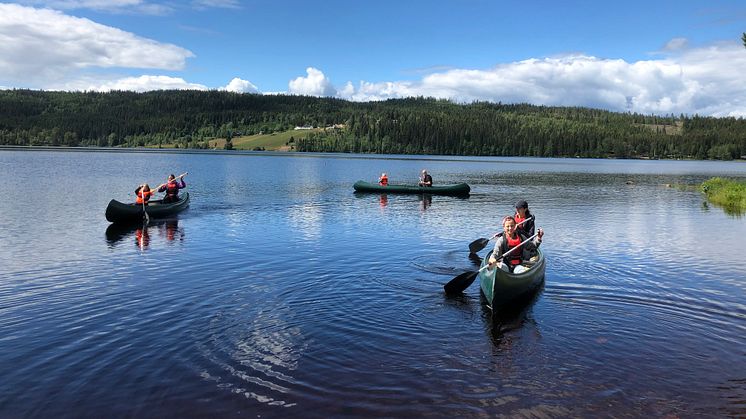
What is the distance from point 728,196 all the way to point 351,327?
47524 mm

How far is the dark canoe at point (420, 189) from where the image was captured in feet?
173

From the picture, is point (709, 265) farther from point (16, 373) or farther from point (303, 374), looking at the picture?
point (16, 373)

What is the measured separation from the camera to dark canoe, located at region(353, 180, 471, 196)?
5269 cm

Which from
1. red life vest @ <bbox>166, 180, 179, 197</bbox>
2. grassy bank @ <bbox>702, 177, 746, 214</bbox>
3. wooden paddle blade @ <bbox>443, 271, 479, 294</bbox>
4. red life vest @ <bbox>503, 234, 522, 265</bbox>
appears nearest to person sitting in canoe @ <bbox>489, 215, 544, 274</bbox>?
red life vest @ <bbox>503, 234, 522, 265</bbox>

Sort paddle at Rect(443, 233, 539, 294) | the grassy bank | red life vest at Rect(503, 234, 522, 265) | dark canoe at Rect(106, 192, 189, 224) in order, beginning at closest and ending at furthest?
paddle at Rect(443, 233, 539, 294) < red life vest at Rect(503, 234, 522, 265) < dark canoe at Rect(106, 192, 189, 224) < the grassy bank

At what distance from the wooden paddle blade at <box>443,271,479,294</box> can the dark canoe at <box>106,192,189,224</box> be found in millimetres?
21858

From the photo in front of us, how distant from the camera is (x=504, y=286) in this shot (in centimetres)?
1516

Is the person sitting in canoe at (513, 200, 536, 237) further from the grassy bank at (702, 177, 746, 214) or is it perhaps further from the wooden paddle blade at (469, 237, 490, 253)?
the grassy bank at (702, 177, 746, 214)

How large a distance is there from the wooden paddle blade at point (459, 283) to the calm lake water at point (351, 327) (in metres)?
0.54

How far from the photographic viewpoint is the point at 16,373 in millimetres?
10633

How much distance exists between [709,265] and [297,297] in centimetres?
1684

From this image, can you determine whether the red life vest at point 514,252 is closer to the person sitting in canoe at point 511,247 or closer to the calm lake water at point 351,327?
the person sitting in canoe at point 511,247

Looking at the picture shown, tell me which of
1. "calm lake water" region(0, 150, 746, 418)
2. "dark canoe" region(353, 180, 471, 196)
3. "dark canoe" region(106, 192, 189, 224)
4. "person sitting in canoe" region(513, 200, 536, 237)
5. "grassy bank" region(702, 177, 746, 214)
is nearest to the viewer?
"calm lake water" region(0, 150, 746, 418)

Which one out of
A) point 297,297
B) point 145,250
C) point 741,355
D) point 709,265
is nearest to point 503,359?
point 741,355
